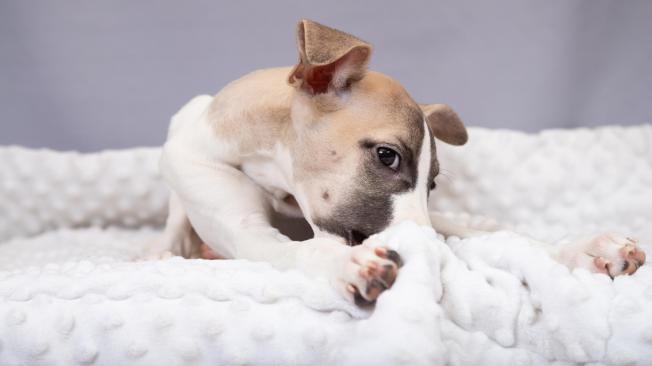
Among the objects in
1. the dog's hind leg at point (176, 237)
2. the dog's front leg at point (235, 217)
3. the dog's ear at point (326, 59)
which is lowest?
the dog's hind leg at point (176, 237)

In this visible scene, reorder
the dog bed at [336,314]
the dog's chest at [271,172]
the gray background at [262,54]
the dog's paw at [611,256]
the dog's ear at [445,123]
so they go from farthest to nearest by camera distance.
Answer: the gray background at [262,54] → the dog's ear at [445,123] → the dog's chest at [271,172] → the dog's paw at [611,256] → the dog bed at [336,314]

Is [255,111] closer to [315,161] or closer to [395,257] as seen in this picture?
[315,161]

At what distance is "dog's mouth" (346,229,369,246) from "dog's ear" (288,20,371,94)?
0.38m

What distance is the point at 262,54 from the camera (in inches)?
139

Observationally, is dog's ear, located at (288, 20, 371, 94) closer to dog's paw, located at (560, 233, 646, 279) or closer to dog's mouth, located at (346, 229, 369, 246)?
dog's mouth, located at (346, 229, 369, 246)

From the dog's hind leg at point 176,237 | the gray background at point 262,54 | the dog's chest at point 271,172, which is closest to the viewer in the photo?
the dog's chest at point 271,172

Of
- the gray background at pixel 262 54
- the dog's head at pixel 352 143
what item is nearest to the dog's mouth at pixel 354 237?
the dog's head at pixel 352 143

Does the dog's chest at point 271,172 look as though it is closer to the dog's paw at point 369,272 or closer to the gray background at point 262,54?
the dog's paw at point 369,272

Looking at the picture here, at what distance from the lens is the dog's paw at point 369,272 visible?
119 centimetres

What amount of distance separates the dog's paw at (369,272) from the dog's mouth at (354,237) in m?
0.33

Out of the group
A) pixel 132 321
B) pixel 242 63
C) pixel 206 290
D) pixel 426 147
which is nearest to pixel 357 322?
pixel 206 290

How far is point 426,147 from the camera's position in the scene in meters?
1.72

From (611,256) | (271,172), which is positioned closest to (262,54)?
(271,172)

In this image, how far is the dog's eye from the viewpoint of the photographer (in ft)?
5.33
